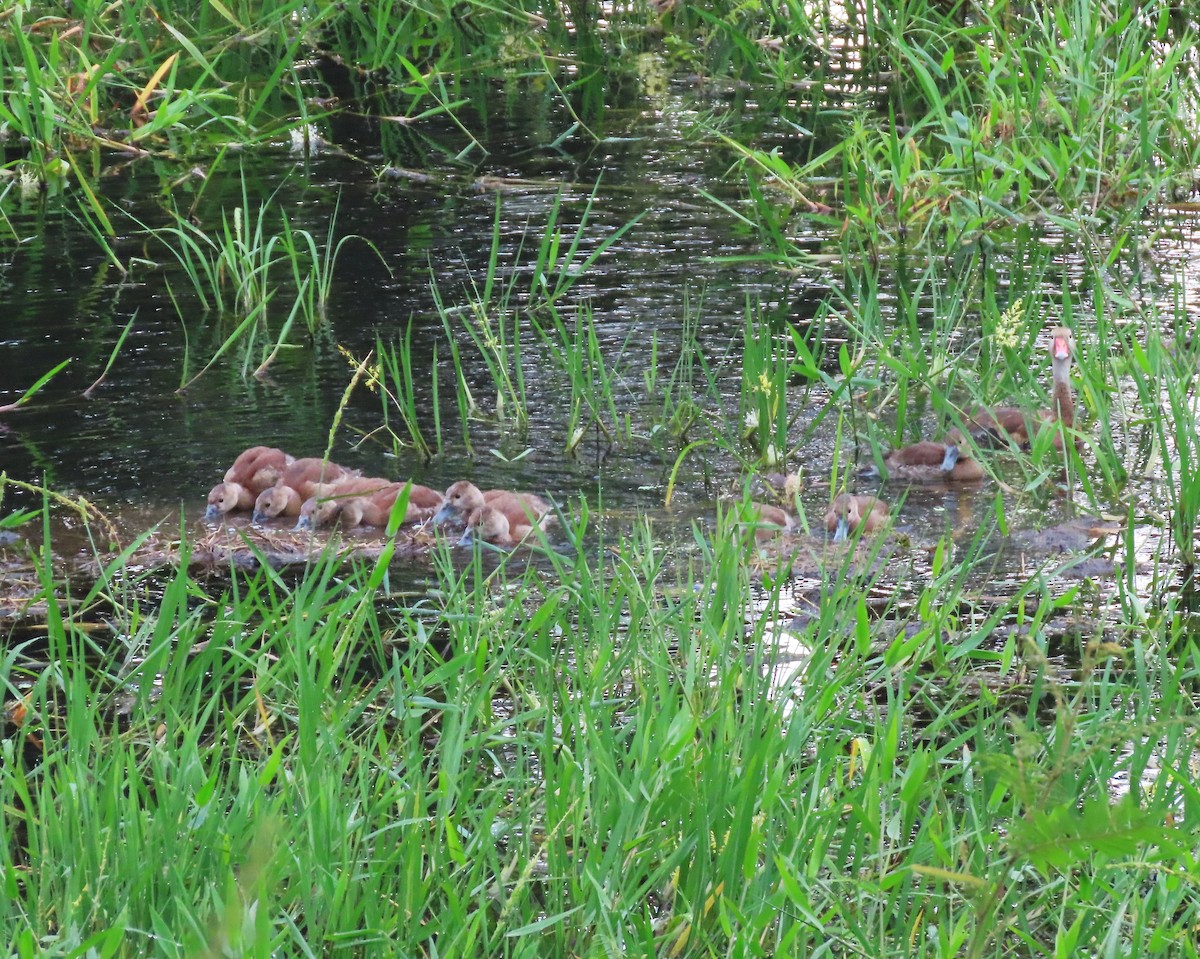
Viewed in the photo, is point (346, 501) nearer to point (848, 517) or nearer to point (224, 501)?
point (224, 501)

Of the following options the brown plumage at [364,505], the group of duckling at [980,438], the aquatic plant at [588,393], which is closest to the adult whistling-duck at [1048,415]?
the group of duckling at [980,438]

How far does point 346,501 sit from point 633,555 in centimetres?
115

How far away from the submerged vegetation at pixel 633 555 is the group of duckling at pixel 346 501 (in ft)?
0.45

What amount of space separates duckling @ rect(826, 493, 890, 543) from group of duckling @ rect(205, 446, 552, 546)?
0.83 meters

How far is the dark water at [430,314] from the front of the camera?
569 centimetres

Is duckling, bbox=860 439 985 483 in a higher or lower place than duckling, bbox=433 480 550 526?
lower

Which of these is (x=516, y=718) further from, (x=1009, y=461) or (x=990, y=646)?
(x=1009, y=461)

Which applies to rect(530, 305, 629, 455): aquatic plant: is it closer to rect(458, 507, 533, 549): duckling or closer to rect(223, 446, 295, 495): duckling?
rect(458, 507, 533, 549): duckling

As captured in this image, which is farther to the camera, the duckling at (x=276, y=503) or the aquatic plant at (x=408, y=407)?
the aquatic plant at (x=408, y=407)

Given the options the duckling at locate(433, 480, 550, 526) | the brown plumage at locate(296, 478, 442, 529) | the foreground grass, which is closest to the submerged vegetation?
the foreground grass

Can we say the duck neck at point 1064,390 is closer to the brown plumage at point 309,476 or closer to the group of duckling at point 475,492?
the group of duckling at point 475,492

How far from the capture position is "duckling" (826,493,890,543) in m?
5.00

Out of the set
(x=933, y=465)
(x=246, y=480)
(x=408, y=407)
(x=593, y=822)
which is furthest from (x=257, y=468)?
(x=593, y=822)

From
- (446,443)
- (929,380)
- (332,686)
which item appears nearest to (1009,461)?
(929,380)
